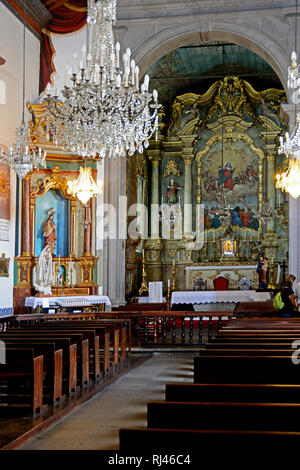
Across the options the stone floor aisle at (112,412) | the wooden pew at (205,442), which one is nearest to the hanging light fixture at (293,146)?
the stone floor aisle at (112,412)

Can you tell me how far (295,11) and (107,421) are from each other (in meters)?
10.2

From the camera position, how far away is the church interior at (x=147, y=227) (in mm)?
3820

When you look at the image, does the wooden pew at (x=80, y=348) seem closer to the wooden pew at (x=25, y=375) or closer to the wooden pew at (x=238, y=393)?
the wooden pew at (x=25, y=375)

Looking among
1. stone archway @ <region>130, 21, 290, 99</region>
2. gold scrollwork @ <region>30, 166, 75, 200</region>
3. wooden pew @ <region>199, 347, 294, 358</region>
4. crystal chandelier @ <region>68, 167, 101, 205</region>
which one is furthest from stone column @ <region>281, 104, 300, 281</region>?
wooden pew @ <region>199, 347, 294, 358</region>

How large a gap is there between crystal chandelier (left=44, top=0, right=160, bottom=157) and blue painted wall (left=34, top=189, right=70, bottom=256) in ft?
16.4

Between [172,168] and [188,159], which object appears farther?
[172,168]

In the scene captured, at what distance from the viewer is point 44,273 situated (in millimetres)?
12055

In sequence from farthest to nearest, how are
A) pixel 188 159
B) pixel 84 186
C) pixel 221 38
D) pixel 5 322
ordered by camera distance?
pixel 188 159
pixel 221 38
pixel 84 186
pixel 5 322

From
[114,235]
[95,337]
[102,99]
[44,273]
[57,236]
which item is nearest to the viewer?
[95,337]

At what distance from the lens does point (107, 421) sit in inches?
182

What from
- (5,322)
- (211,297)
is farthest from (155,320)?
(211,297)

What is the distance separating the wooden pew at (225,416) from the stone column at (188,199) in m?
16.0

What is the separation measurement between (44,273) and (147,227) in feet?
23.9

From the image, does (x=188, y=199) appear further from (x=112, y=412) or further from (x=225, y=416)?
(x=225, y=416)
